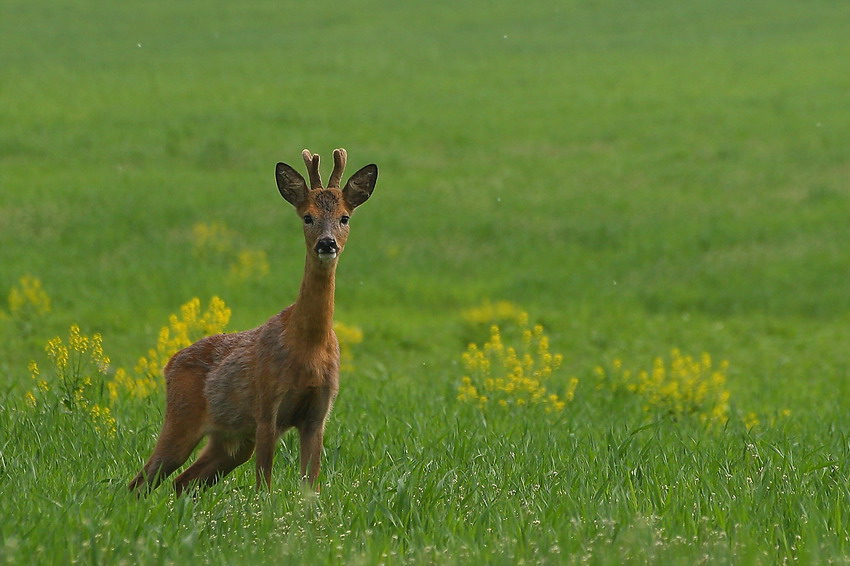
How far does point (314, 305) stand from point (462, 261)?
1450 cm

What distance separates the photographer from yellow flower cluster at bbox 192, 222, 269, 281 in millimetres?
18156

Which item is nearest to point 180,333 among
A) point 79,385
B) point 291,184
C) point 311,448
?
point 79,385

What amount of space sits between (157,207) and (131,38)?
25.4 metres

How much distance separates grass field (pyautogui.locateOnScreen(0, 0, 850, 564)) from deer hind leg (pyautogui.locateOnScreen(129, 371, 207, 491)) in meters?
0.21

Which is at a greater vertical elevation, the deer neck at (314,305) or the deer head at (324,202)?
the deer head at (324,202)

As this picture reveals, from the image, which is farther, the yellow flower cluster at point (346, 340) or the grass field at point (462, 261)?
the yellow flower cluster at point (346, 340)

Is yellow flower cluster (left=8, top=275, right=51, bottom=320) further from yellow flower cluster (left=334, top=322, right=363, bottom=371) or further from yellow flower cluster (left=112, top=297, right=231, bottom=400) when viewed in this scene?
yellow flower cluster (left=112, top=297, right=231, bottom=400)

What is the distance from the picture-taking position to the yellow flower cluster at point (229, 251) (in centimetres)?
1816

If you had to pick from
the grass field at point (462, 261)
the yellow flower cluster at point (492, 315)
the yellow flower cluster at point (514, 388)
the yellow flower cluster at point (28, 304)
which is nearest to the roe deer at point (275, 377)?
the grass field at point (462, 261)

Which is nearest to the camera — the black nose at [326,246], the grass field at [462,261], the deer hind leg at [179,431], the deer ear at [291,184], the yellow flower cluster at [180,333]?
the grass field at [462,261]

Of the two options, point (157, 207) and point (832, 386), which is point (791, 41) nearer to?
point (157, 207)

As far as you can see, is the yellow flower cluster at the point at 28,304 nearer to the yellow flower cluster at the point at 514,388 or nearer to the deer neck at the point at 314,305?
the yellow flower cluster at the point at 514,388

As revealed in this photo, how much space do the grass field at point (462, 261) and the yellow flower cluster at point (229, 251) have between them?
0.22 feet

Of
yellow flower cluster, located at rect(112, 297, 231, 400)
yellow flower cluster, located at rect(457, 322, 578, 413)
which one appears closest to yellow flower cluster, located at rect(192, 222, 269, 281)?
yellow flower cluster, located at rect(112, 297, 231, 400)
